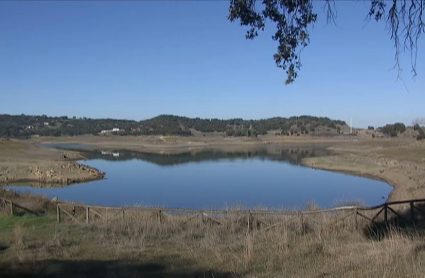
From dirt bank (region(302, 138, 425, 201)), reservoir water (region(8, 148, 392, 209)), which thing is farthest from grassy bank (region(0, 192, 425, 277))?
dirt bank (region(302, 138, 425, 201))

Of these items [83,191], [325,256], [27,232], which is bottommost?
[83,191]

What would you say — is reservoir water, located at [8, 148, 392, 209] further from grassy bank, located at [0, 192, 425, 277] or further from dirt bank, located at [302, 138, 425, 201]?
grassy bank, located at [0, 192, 425, 277]

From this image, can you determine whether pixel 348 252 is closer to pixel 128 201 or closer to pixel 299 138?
pixel 128 201

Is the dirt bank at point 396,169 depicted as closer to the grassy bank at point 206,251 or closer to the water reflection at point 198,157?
the water reflection at point 198,157

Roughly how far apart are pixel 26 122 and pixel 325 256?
199 m

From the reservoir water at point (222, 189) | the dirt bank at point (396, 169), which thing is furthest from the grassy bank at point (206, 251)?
the dirt bank at point (396, 169)

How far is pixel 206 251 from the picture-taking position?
7.68 metres

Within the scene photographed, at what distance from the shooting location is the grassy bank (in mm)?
5848

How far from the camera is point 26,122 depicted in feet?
612

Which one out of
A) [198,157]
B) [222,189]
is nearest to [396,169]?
[222,189]

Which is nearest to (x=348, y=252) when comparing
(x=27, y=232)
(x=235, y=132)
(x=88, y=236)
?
(x=88, y=236)

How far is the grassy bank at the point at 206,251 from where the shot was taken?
585 cm

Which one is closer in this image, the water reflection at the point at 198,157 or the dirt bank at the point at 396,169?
the dirt bank at the point at 396,169

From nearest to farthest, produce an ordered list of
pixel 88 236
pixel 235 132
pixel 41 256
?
pixel 41 256 → pixel 88 236 → pixel 235 132
